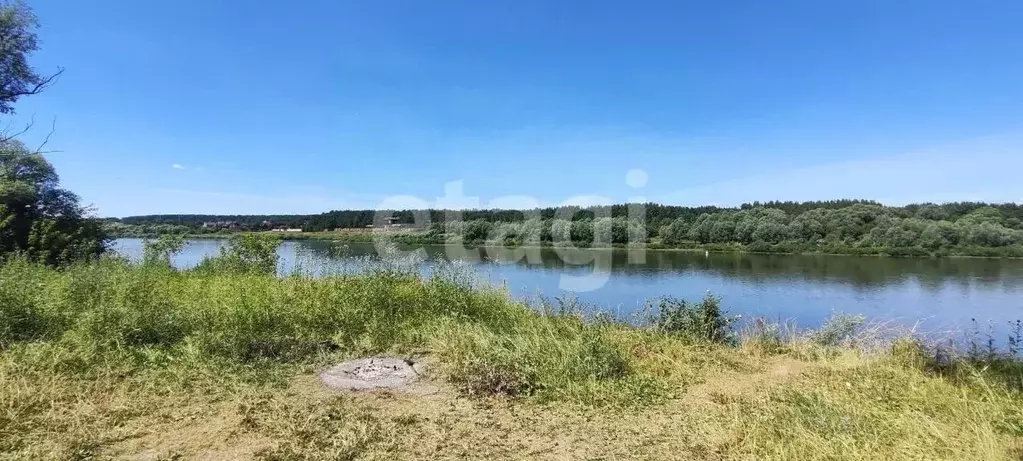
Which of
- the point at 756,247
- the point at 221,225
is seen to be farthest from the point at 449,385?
the point at 756,247

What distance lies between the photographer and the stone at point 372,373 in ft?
12.4

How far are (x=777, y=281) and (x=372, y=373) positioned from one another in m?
21.3

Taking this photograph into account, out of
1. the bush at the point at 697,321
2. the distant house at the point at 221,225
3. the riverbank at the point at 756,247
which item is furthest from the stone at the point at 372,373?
the distant house at the point at 221,225

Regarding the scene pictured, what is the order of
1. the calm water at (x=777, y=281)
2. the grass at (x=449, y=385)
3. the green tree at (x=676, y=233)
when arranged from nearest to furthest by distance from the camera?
the grass at (x=449, y=385)
the calm water at (x=777, y=281)
the green tree at (x=676, y=233)

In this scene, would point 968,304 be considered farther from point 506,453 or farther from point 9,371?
point 9,371

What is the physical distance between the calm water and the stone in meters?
Answer: 3.53

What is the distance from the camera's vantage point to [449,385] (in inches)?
152

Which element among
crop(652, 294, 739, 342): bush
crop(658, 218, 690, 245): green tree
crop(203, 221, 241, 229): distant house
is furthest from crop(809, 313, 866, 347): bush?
crop(203, 221, 241, 229): distant house

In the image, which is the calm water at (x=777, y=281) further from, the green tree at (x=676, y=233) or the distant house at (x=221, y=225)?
the distant house at (x=221, y=225)

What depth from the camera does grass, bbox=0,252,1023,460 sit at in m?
2.64

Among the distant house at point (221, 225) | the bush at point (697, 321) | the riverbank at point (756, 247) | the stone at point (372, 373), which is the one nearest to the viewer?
the stone at point (372, 373)

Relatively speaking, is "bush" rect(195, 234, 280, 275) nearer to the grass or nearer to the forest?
the grass

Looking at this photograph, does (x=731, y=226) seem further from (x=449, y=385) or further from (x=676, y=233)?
(x=449, y=385)

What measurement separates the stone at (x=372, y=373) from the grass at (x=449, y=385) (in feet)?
0.54
